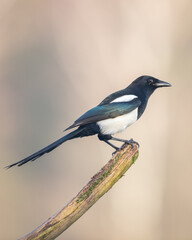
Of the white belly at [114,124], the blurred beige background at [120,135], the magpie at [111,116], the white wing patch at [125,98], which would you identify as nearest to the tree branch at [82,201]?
the magpie at [111,116]

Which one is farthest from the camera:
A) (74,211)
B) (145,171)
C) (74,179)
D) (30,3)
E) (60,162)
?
(30,3)

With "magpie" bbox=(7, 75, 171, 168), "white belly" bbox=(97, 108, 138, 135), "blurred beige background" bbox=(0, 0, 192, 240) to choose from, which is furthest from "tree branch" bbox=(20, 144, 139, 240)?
Answer: "blurred beige background" bbox=(0, 0, 192, 240)

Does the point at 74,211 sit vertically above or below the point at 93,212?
above

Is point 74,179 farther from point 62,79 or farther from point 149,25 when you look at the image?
point 149,25

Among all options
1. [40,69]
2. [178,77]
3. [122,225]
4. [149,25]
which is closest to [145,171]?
[122,225]

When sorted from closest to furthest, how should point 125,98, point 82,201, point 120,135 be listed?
point 82,201
point 125,98
point 120,135

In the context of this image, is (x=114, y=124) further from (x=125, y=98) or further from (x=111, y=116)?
(x=125, y=98)

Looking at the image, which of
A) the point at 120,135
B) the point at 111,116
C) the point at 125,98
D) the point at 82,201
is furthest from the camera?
the point at 120,135

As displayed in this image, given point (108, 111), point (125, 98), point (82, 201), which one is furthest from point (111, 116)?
point (82, 201)
